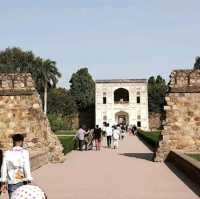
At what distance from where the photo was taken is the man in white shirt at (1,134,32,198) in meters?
6.14

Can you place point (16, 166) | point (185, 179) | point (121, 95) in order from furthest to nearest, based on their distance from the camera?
point (121, 95), point (185, 179), point (16, 166)

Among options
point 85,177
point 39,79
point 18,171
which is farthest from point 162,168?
point 39,79

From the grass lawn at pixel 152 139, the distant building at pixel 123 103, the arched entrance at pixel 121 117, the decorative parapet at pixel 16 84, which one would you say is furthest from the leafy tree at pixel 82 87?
the decorative parapet at pixel 16 84

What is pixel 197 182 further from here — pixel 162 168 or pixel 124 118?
pixel 124 118

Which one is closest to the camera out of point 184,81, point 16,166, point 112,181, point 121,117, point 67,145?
point 16,166

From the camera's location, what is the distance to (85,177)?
1274cm

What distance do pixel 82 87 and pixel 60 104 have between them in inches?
466

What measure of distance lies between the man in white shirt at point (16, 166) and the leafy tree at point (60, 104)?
6655 centimetres

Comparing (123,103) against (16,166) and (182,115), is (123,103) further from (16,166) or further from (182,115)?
(16,166)

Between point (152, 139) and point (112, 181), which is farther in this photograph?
point (152, 139)

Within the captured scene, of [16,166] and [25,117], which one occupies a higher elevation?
[25,117]

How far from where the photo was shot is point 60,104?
73.9 m

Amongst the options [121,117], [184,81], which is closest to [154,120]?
[121,117]

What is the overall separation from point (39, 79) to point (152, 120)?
76.9ft
